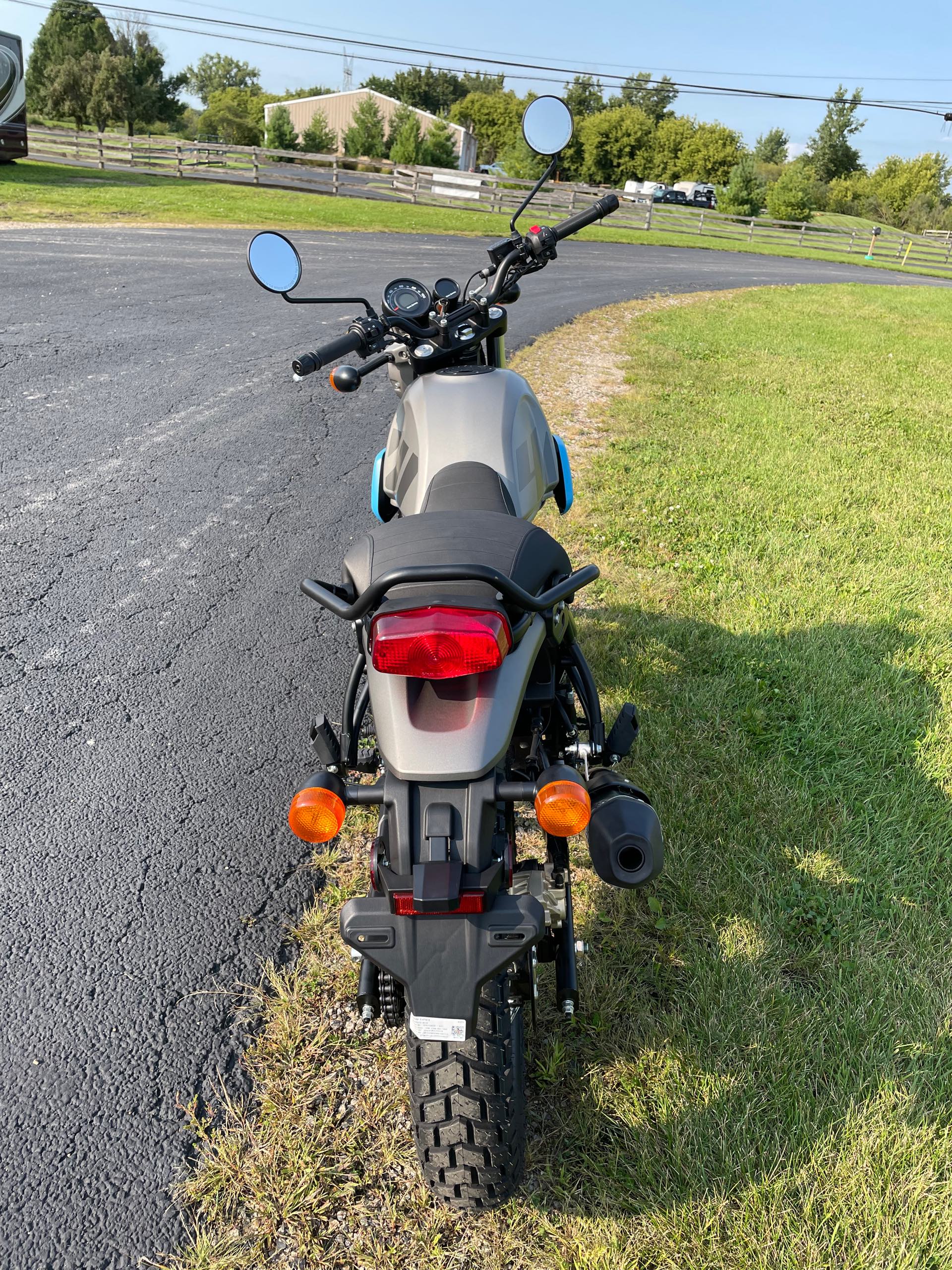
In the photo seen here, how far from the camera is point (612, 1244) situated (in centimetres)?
170

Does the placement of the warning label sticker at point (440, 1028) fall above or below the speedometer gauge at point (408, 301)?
below

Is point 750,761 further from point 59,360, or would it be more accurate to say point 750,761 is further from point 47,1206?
point 59,360

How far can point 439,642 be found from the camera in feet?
4.83

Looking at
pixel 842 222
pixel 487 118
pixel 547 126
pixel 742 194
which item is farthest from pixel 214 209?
pixel 487 118

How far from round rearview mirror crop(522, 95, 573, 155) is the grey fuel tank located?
3.39 feet

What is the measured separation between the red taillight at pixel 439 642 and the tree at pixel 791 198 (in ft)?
158

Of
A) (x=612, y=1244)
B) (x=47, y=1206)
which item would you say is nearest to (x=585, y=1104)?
(x=612, y=1244)

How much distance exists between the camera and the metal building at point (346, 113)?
220 feet

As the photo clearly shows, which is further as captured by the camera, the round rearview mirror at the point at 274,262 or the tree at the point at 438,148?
the tree at the point at 438,148

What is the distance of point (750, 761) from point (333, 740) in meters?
1.87

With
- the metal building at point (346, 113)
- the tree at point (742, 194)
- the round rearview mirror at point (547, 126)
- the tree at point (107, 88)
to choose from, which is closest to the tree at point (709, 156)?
the metal building at point (346, 113)

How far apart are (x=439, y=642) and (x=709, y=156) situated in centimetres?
7444

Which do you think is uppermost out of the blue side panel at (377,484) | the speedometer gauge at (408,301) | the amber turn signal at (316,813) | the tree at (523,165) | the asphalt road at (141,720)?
the tree at (523,165)

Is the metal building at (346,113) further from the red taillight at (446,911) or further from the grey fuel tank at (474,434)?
the red taillight at (446,911)
